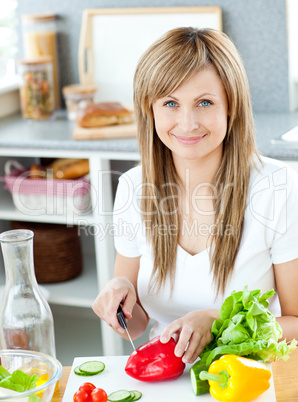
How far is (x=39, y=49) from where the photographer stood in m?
2.70

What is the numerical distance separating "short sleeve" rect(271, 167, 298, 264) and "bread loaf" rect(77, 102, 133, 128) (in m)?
0.97

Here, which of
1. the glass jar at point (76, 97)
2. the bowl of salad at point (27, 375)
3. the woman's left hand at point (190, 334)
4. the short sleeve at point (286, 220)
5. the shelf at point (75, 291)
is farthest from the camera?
the glass jar at point (76, 97)

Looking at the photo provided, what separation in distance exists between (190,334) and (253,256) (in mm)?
401

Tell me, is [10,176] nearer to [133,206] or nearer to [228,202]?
[133,206]

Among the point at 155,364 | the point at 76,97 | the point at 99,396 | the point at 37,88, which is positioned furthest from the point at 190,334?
the point at 37,88

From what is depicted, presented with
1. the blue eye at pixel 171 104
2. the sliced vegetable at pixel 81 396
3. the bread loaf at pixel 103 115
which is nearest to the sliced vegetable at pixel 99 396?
the sliced vegetable at pixel 81 396

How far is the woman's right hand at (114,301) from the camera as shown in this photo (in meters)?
1.30

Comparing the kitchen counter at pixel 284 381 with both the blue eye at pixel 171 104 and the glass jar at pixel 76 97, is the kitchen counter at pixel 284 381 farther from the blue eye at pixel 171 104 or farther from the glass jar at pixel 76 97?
the glass jar at pixel 76 97

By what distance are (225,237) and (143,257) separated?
228 mm

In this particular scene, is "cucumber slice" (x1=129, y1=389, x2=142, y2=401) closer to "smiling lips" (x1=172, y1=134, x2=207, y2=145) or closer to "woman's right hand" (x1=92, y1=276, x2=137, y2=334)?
"woman's right hand" (x1=92, y1=276, x2=137, y2=334)

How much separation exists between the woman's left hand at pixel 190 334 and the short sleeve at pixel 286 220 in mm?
322

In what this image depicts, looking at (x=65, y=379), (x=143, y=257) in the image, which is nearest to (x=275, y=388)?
(x=65, y=379)

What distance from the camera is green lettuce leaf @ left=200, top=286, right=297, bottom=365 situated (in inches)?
40.7

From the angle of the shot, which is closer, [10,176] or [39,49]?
[10,176]
